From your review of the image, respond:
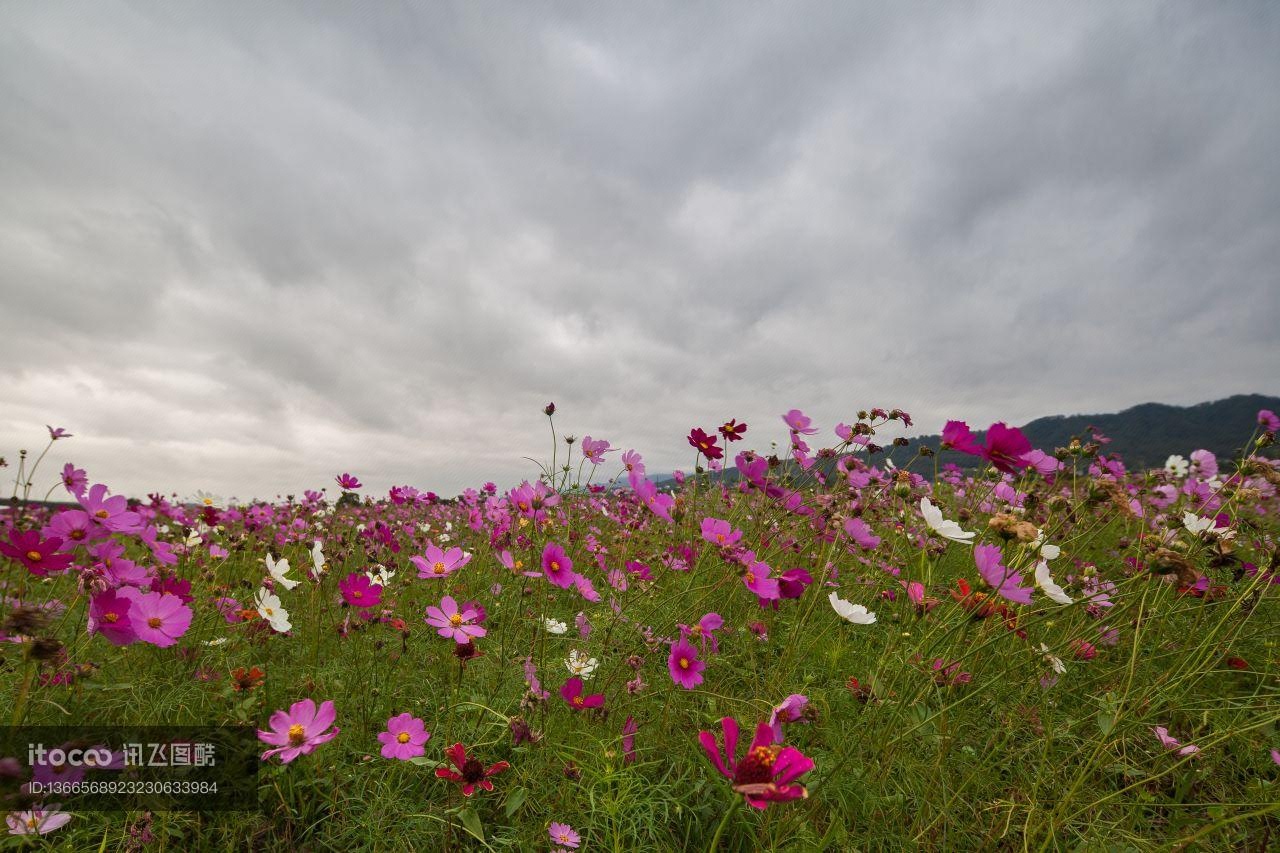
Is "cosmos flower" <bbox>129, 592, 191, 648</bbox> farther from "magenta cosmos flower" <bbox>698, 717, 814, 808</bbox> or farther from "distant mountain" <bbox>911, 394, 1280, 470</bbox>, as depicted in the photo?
"distant mountain" <bbox>911, 394, 1280, 470</bbox>

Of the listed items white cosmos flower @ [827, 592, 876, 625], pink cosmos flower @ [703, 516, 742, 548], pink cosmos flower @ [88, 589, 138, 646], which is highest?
pink cosmos flower @ [703, 516, 742, 548]

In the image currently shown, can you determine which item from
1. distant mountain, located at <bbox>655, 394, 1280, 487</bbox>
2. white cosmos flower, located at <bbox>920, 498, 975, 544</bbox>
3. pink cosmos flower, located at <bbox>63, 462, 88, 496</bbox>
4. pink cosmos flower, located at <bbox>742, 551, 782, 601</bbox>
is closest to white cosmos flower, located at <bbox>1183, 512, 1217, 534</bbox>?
white cosmos flower, located at <bbox>920, 498, 975, 544</bbox>

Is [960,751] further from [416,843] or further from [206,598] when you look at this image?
[206,598]

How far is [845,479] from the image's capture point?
296 cm

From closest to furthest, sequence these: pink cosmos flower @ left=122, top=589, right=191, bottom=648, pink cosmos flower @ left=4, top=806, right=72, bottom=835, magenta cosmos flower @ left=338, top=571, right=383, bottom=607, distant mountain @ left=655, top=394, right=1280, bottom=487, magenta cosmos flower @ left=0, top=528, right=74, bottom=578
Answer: pink cosmos flower @ left=4, top=806, right=72, bottom=835
magenta cosmos flower @ left=0, top=528, right=74, bottom=578
pink cosmos flower @ left=122, top=589, right=191, bottom=648
magenta cosmos flower @ left=338, top=571, right=383, bottom=607
distant mountain @ left=655, top=394, right=1280, bottom=487

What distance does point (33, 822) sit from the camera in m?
1.08

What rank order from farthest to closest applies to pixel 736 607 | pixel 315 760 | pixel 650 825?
pixel 736 607
pixel 315 760
pixel 650 825

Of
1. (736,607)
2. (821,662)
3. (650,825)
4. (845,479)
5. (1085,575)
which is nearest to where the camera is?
(650,825)

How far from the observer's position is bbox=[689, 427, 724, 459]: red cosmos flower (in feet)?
7.50

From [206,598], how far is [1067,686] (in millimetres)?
3707

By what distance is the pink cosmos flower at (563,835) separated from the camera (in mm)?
1257

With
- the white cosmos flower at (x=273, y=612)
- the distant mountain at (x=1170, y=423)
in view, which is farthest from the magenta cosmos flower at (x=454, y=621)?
the distant mountain at (x=1170, y=423)

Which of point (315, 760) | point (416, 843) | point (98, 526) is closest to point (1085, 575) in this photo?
point (416, 843)

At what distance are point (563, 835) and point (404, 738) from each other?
46 centimetres
